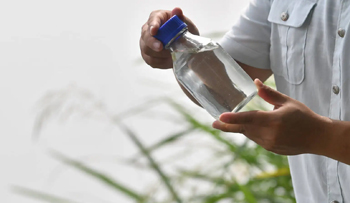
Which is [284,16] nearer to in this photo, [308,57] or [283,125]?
[308,57]

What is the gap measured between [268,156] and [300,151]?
24.1 inches

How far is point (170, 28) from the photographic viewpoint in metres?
0.47

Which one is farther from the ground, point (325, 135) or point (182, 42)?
point (182, 42)

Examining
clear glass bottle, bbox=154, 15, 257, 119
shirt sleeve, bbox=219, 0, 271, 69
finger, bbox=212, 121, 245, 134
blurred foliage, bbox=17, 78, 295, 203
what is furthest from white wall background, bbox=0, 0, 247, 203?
finger, bbox=212, 121, 245, 134

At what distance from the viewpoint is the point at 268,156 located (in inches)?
40.7

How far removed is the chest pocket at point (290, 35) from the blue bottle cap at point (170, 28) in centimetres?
17

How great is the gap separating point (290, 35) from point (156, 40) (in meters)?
0.19

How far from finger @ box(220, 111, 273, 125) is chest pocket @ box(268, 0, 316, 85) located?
0.19 m

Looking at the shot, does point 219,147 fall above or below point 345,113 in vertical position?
below

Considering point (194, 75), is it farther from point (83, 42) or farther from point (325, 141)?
point (83, 42)

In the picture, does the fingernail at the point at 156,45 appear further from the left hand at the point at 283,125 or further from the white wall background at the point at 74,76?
the white wall background at the point at 74,76

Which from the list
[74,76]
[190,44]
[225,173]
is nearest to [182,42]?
[190,44]

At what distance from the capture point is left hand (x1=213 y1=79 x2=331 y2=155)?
0.41m

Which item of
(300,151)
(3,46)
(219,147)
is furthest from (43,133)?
(300,151)
